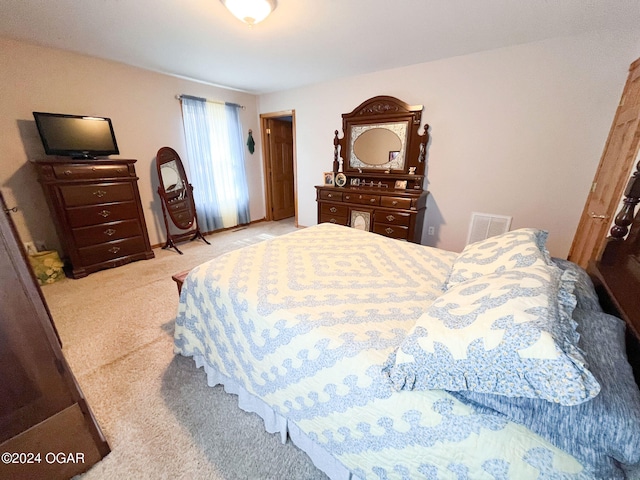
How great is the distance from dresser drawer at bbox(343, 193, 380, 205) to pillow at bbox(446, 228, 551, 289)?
1.86 meters

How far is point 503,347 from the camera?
2.11 ft

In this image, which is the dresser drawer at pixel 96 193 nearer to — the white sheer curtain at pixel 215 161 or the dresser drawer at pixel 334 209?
the white sheer curtain at pixel 215 161

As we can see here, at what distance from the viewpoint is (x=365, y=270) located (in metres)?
1.50

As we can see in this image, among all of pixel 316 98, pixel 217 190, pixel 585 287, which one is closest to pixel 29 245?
pixel 217 190

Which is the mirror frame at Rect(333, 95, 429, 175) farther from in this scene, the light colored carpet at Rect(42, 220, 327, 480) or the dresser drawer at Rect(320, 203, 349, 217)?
the light colored carpet at Rect(42, 220, 327, 480)

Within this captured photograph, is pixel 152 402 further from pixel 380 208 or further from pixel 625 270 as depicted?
pixel 380 208

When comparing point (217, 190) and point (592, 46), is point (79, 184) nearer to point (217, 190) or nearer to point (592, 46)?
point (217, 190)

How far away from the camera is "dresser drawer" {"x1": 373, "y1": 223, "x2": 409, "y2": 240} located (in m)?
3.01

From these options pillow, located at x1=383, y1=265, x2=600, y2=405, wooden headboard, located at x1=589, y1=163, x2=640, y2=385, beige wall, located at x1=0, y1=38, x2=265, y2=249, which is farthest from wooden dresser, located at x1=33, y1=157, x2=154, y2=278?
wooden headboard, located at x1=589, y1=163, x2=640, y2=385

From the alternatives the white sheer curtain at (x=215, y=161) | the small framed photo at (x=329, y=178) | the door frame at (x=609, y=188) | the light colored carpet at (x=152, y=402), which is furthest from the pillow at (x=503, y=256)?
the white sheer curtain at (x=215, y=161)

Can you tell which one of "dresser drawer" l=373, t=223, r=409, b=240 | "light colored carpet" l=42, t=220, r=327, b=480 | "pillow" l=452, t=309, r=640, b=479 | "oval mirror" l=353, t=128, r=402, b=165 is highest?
"oval mirror" l=353, t=128, r=402, b=165

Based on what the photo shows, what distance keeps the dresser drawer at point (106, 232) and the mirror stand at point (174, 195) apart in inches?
19.4

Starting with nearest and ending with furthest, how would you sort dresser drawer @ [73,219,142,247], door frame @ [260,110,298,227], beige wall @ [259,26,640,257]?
1. beige wall @ [259,26,640,257]
2. dresser drawer @ [73,219,142,247]
3. door frame @ [260,110,298,227]

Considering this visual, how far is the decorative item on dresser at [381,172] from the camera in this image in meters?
3.01
